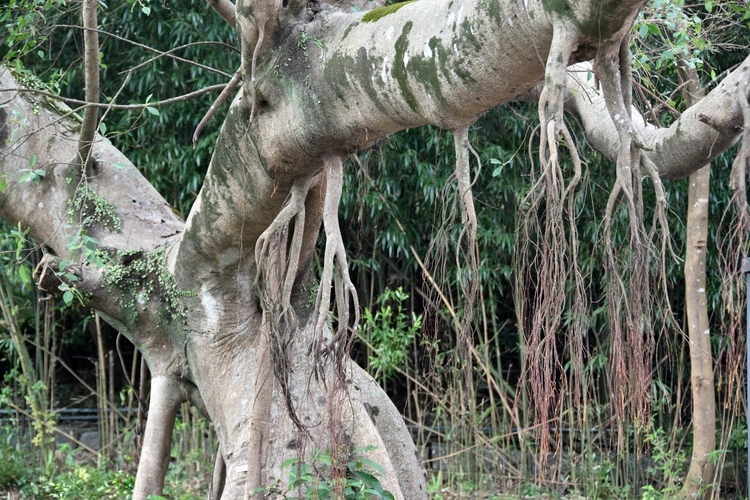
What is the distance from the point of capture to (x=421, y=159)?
16.4 feet

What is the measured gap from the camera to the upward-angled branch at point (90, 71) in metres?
2.96

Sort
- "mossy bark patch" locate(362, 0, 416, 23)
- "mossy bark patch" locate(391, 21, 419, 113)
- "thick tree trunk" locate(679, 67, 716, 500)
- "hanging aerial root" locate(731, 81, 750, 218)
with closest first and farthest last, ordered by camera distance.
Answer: "hanging aerial root" locate(731, 81, 750, 218) < "mossy bark patch" locate(391, 21, 419, 113) < "mossy bark patch" locate(362, 0, 416, 23) < "thick tree trunk" locate(679, 67, 716, 500)

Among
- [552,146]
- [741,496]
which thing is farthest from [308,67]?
[741,496]

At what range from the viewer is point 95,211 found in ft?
11.5

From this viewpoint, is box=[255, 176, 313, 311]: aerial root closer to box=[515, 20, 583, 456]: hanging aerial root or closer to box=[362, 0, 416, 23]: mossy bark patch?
box=[362, 0, 416, 23]: mossy bark patch

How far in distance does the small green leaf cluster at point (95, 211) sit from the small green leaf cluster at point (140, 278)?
0.17 metres

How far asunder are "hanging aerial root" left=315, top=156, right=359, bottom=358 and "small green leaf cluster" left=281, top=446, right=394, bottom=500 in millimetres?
511

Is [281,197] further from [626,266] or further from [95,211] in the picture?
[626,266]

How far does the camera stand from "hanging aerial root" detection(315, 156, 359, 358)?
241 centimetres

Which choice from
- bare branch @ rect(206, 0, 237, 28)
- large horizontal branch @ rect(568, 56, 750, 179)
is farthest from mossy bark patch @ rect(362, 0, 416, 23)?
bare branch @ rect(206, 0, 237, 28)

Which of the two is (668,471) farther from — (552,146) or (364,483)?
(552,146)

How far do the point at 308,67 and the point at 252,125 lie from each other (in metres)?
0.34

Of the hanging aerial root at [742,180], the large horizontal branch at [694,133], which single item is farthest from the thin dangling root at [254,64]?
the hanging aerial root at [742,180]

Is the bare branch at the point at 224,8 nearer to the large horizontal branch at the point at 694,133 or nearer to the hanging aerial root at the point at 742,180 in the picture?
the large horizontal branch at the point at 694,133
